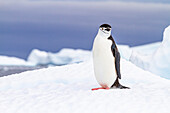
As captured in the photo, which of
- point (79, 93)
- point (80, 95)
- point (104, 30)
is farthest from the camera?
point (104, 30)

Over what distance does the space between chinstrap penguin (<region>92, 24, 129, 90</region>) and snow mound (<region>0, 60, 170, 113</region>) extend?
0.93 ft

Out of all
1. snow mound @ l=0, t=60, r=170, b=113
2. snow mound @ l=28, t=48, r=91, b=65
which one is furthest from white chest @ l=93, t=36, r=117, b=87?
snow mound @ l=28, t=48, r=91, b=65

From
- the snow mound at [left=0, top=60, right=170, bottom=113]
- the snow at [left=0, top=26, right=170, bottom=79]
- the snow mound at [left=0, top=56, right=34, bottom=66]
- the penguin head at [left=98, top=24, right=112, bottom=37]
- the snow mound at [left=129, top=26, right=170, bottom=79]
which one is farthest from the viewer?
the snow mound at [left=0, top=56, right=34, bottom=66]

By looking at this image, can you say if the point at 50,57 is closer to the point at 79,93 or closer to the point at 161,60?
the point at 161,60

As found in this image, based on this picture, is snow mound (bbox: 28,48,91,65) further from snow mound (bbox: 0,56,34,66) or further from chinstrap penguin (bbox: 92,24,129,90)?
chinstrap penguin (bbox: 92,24,129,90)

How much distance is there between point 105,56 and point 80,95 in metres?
0.75

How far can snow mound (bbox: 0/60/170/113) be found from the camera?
429 cm

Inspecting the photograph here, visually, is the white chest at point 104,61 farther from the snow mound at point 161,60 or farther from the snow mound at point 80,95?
the snow mound at point 161,60

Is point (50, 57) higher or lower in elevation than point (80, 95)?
lower

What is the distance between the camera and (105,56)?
5.15 metres

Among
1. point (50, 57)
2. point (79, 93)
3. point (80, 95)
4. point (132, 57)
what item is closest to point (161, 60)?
point (132, 57)

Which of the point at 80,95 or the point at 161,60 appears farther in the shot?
the point at 161,60

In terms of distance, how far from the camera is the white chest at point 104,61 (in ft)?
16.9

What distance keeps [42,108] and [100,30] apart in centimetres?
147
